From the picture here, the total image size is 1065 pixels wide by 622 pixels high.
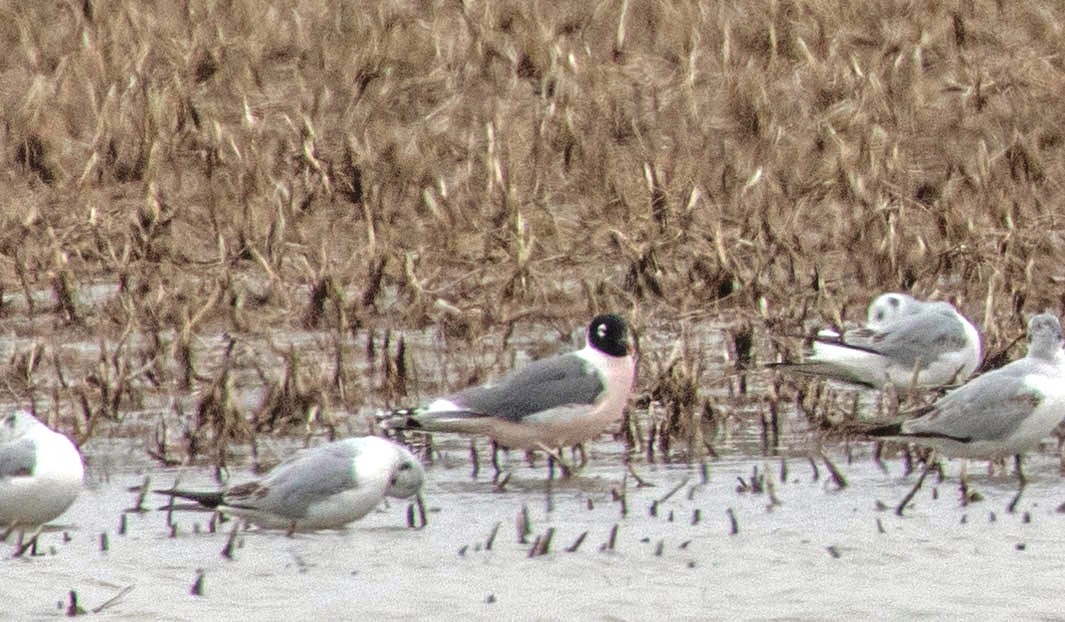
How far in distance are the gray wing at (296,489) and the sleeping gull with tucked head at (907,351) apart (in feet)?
7.66

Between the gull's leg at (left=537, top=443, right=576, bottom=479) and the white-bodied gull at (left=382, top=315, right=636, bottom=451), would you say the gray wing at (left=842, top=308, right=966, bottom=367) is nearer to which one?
the white-bodied gull at (left=382, top=315, right=636, bottom=451)

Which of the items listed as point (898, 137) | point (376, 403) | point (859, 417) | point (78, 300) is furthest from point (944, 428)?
point (898, 137)

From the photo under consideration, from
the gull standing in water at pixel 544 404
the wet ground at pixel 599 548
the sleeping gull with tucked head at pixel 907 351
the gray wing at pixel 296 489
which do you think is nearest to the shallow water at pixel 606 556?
the wet ground at pixel 599 548

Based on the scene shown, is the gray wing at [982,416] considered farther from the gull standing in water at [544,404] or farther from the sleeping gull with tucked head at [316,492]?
the sleeping gull with tucked head at [316,492]

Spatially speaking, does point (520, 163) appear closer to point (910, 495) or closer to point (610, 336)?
point (610, 336)

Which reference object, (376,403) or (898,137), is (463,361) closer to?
(376,403)

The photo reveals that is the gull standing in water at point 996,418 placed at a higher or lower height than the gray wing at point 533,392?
lower

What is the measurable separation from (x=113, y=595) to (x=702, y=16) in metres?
8.19

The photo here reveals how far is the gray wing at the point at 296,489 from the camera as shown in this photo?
7.63 m

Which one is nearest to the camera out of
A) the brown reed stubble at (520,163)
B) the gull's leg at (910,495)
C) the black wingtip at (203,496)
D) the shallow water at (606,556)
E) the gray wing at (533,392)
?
the shallow water at (606,556)

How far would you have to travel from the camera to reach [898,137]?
12.7 meters

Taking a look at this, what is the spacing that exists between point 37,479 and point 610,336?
7.34 feet

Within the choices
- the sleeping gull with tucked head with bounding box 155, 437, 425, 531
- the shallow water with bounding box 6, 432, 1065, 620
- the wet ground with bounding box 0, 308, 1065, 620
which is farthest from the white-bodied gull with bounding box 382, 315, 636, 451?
the sleeping gull with tucked head with bounding box 155, 437, 425, 531

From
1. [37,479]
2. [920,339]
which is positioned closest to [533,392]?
[920,339]
